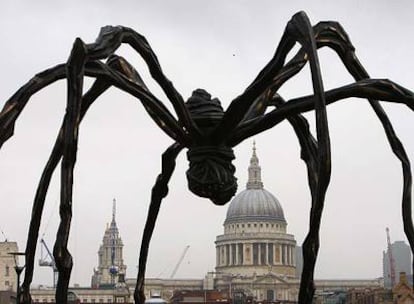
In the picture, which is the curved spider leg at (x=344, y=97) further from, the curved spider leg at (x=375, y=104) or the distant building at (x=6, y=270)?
the distant building at (x=6, y=270)

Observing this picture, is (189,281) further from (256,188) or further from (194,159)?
(194,159)

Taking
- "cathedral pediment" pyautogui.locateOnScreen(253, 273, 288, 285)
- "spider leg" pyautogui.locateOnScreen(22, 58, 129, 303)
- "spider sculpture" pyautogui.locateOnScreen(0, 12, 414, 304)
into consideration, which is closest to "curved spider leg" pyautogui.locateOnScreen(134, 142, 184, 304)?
"spider sculpture" pyautogui.locateOnScreen(0, 12, 414, 304)

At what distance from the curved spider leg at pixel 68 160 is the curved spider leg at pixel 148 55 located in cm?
44

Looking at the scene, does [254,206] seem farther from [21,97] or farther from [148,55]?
[21,97]

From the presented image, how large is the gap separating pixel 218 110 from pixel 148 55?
0.98m

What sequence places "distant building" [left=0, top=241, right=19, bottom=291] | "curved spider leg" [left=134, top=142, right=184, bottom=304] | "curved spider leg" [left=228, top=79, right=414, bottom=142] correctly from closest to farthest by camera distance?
"curved spider leg" [left=228, top=79, right=414, bottom=142] → "curved spider leg" [left=134, top=142, right=184, bottom=304] → "distant building" [left=0, top=241, right=19, bottom=291]

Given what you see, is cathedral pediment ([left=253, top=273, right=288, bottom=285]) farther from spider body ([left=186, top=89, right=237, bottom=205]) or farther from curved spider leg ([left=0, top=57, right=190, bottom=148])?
curved spider leg ([left=0, top=57, right=190, bottom=148])

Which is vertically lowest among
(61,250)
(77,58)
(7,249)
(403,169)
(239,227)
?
(61,250)

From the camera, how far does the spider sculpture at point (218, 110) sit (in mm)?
7598

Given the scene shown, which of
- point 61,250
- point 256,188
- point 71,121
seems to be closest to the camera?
point 61,250

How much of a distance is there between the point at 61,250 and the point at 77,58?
1766 millimetres

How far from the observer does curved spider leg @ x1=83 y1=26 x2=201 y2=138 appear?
27.3 feet

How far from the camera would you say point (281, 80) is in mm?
8945

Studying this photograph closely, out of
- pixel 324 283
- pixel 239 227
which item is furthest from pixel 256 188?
pixel 324 283
